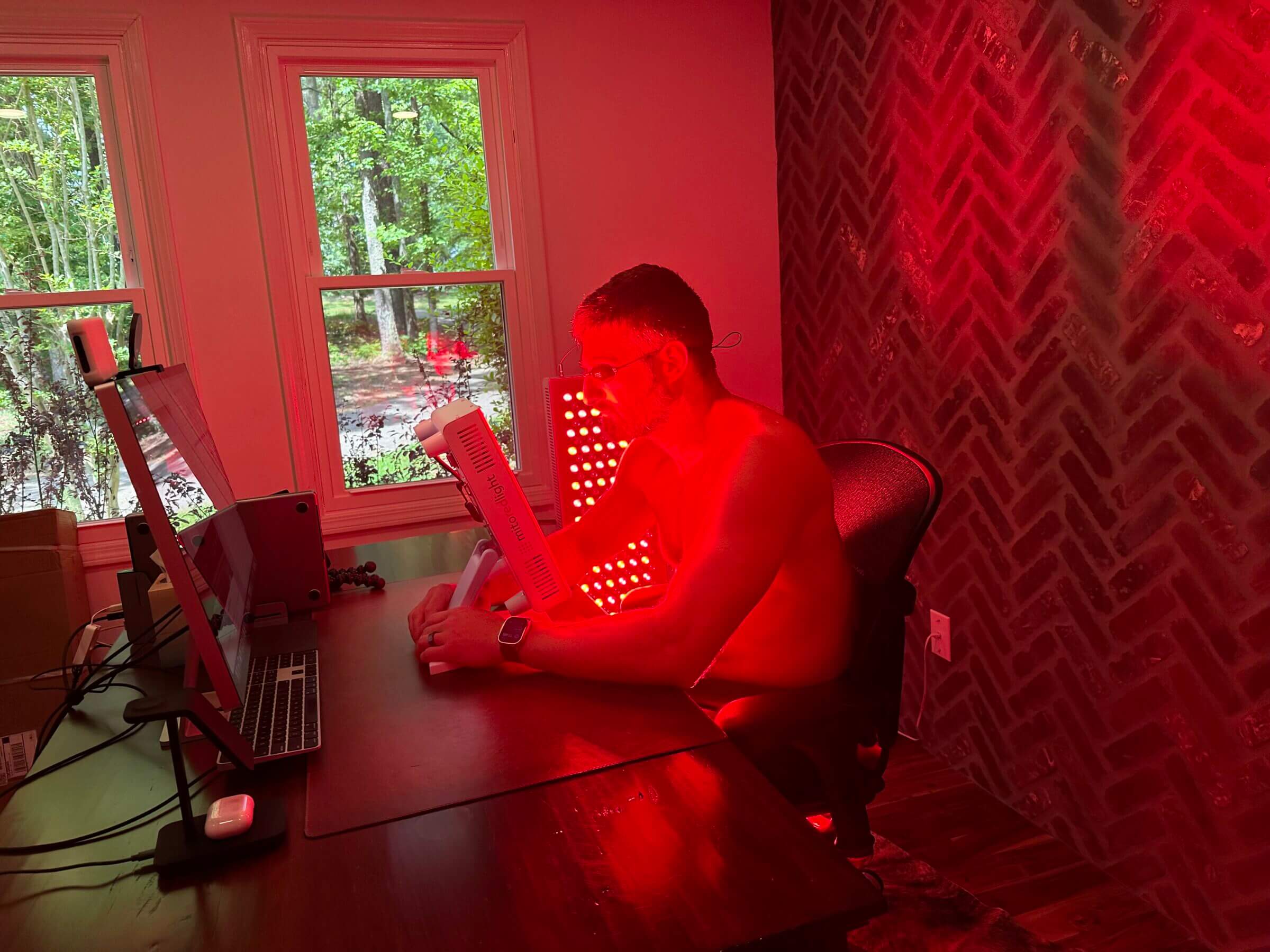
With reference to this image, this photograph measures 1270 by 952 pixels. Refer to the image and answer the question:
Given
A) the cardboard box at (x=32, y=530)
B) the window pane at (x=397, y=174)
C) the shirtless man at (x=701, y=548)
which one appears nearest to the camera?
the shirtless man at (x=701, y=548)

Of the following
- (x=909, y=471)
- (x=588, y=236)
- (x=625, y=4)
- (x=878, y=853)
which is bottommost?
(x=878, y=853)

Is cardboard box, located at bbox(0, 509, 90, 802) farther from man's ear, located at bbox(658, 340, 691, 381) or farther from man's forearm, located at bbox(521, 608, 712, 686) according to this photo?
man's ear, located at bbox(658, 340, 691, 381)

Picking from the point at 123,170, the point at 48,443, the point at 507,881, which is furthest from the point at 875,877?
the point at 123,170

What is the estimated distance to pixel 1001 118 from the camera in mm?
2238

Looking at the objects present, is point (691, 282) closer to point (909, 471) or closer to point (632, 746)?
point (909, 471)

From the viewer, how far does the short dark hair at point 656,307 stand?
5.33 ft

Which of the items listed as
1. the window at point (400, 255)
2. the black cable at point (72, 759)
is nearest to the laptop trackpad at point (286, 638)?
the black cable at point (72, 759)

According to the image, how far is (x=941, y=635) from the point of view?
268cm

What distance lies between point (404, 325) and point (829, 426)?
1535 millimetres

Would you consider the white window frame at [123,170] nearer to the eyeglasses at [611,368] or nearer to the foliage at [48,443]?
the foliage at [48,443]

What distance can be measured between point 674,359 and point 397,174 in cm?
184

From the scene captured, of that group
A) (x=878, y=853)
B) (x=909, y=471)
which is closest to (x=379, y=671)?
(x=909, y=471)

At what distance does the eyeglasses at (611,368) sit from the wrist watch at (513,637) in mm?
483

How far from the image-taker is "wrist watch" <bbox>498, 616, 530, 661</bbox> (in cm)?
145
